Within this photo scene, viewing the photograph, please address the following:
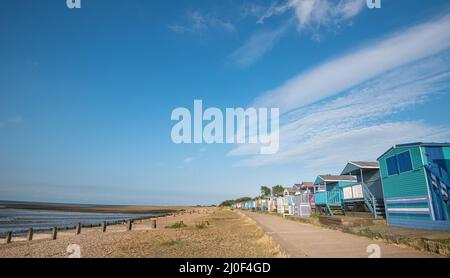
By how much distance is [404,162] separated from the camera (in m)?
15.3

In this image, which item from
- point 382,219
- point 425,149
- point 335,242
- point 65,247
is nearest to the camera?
point 335,242

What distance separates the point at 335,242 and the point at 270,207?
4767cm

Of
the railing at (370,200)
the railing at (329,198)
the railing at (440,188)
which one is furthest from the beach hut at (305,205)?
the railing at (440,188)

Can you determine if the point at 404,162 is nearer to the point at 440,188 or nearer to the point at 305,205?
the point at 440,188

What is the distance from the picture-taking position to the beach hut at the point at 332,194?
25.3 m

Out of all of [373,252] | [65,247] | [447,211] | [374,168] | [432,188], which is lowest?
[65,247]

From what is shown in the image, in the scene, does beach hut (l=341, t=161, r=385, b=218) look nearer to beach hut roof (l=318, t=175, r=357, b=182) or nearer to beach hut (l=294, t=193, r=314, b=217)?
beach hut roof (l=318, t=175, r=357, b=182)

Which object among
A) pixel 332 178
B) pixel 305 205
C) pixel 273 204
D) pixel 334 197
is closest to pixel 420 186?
pixel 334 197

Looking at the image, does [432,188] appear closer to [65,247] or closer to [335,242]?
[335,242]

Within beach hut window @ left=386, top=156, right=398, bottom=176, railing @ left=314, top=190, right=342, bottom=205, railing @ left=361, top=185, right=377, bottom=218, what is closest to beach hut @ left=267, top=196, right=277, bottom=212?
railing @ left=314, top=190, right=342, bottom=205

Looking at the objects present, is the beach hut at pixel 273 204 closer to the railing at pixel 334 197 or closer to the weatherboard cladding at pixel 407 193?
the railing at pixel 334 197
